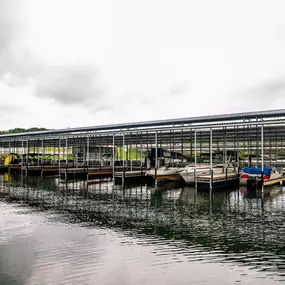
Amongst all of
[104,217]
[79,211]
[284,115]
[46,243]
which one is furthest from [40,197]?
[284,115]

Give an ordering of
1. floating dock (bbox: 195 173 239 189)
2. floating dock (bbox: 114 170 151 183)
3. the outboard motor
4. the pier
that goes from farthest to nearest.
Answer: floating dock (bbox: 114 170 151 183) → the pier → floating dock (bbox: 195 173 239 189) → the outboard motor

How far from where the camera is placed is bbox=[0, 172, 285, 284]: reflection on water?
777 centimetres

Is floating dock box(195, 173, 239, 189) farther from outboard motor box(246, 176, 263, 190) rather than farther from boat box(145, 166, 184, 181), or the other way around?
boat box(145, 166, 184, 181)

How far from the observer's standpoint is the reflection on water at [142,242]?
7770 mm

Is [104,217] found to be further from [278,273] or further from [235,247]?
[278,273]

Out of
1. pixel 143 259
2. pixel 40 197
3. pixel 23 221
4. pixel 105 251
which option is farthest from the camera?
pixel 40 197

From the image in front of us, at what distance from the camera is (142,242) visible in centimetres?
1053

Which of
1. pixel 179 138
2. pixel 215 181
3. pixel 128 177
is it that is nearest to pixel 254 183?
pixel 215 181

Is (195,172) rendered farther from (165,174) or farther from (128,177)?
(128,177)

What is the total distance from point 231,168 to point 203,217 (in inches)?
660

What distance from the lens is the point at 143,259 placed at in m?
8.82

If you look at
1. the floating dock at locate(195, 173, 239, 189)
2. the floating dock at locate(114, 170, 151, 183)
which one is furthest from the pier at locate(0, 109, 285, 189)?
the floating dock at locate(195, 173, 239, 189)

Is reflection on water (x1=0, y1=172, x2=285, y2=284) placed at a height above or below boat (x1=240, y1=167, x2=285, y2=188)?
below

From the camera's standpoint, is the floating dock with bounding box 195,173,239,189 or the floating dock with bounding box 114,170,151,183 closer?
the floating dock with bounding box 195,173,239,189
